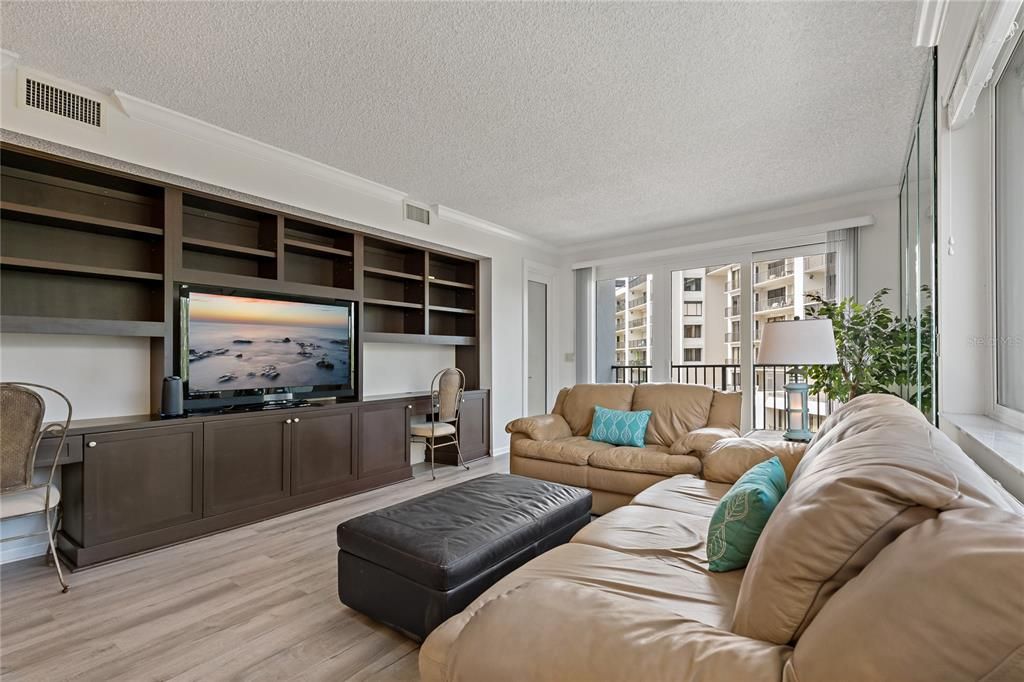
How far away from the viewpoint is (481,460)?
5426mm

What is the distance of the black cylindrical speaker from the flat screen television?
5.5 inches

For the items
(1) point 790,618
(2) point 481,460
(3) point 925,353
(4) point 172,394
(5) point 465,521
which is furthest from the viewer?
(2) point 481,460

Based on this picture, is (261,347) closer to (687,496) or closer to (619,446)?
(619,446)

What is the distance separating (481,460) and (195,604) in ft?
10.9

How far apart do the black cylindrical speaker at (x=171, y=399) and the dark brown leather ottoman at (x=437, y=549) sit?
167cm

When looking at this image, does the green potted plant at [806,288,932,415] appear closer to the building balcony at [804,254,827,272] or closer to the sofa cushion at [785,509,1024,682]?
the building balcony at [804,254,827,272]

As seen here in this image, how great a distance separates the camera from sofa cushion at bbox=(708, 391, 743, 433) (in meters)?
3.73

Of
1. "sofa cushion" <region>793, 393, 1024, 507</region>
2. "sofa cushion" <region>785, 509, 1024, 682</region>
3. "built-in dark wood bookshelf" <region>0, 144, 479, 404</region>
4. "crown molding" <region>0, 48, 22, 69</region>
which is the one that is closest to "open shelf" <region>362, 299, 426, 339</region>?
"built-in dark wood bookshelf" <region>0, 144, 479, 404</region>

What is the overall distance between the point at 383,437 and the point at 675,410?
2.46 metres

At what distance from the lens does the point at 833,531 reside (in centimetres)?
85

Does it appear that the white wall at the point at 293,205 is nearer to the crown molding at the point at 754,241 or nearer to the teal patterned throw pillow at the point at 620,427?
the crown molding at the point at 754,241

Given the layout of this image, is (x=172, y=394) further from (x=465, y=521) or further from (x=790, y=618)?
(x=790, y=618)

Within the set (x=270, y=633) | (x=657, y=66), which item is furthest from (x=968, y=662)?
(x=657, y=66)

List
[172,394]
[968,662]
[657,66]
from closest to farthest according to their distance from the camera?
[968,662]
[657,66]
[172,394]
